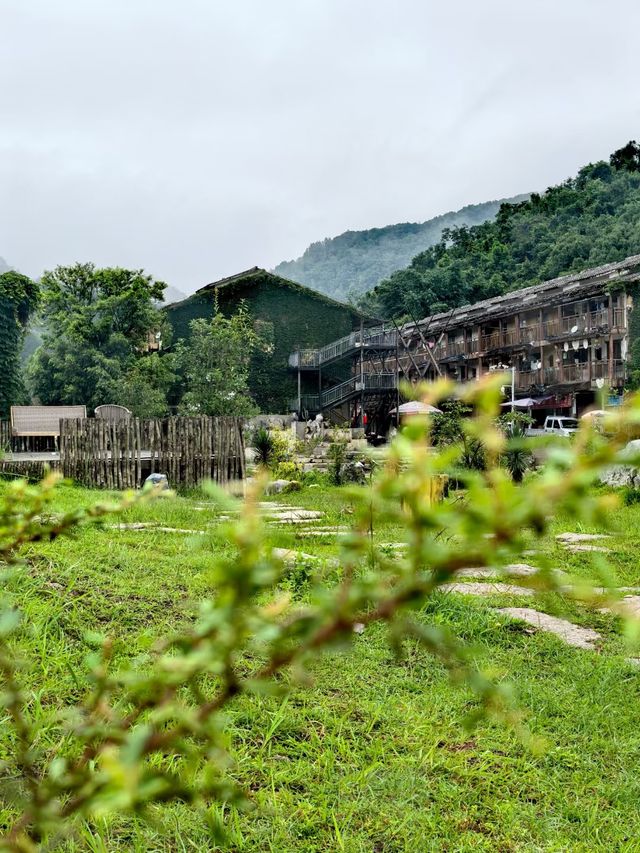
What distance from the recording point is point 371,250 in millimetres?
94000

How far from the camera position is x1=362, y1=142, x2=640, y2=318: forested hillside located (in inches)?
1430

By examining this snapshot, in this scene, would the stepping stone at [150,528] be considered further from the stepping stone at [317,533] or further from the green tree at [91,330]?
the green tree at [91,330]

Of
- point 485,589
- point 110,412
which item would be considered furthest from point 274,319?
point 485,589

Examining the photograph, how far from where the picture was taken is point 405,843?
79.0 inches

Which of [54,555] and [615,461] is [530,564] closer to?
[54,555]

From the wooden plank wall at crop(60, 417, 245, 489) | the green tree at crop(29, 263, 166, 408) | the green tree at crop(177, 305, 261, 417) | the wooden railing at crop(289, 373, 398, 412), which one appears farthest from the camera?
the wooden railing at crop(289, 373, 398, 412)

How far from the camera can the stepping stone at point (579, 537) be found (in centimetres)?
688

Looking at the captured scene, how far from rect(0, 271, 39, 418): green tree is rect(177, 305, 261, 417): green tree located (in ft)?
26.8

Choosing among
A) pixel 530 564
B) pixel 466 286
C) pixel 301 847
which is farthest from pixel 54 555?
pixel 466 286

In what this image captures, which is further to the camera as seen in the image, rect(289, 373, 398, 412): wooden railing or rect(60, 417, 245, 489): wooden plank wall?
rect(289, 373, 398, 412): wooden railing

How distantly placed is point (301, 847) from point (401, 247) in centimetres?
9385

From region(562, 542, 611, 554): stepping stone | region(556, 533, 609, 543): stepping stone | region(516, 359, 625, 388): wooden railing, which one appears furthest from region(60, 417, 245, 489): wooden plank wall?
region(516, 359, 625, 388): wooden railing

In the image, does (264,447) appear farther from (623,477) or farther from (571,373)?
(571,373)

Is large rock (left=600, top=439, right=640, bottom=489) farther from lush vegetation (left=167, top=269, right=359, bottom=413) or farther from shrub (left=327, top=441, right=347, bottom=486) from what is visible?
lush vegetation (left=167, top=269, right=359, bottom=413)
